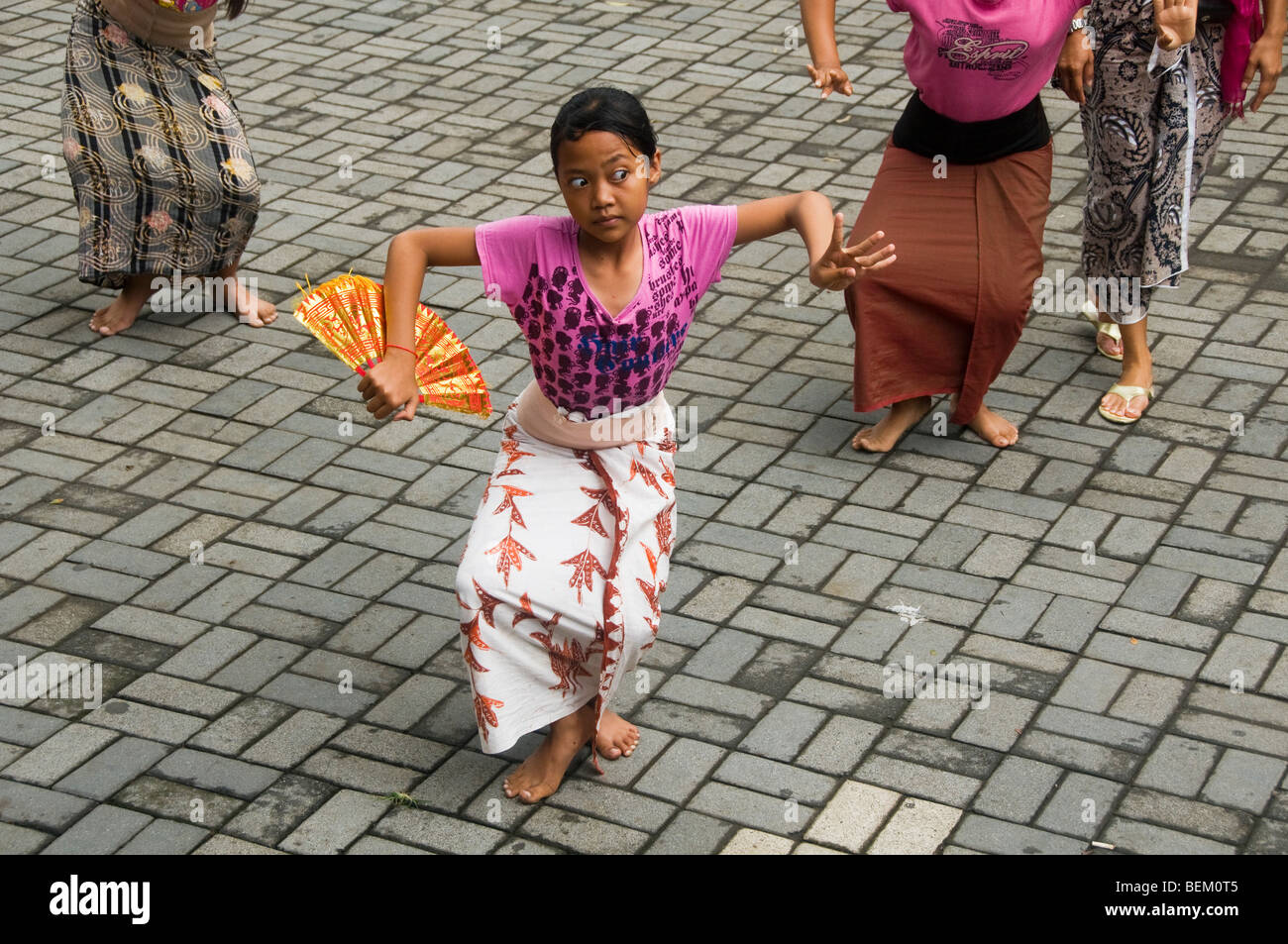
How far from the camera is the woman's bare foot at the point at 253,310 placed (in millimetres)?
6770

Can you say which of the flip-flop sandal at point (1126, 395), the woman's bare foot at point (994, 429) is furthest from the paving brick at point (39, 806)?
the flip-flop sandal at point (1126, 395)

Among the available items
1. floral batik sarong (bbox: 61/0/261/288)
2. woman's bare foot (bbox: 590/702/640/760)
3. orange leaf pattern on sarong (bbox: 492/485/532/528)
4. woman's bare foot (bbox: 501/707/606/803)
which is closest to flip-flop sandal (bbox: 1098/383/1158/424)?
woman's bare foot (bbox: 590/702/640/760)

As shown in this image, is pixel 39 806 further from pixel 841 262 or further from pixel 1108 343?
pixel 1108 343

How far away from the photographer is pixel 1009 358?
655cm

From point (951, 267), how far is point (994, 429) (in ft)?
2.02

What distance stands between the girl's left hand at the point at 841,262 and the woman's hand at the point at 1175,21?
205 cm

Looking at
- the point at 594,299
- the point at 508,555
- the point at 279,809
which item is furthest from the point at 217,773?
the point at 594,299

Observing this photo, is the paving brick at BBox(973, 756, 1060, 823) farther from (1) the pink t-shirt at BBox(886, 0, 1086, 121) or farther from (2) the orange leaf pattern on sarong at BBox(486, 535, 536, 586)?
(1) the pink t-shirt at BBox(886, 0, 1086, 121)

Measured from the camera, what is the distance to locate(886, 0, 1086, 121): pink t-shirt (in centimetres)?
526

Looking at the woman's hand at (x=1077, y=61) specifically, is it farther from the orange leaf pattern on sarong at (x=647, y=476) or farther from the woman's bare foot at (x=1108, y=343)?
the orange leaf pattern on sarong at (x=647, y=476)

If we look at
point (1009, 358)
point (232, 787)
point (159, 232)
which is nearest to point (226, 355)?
point (159, 232)

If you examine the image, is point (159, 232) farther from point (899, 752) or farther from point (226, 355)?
point (899, 752)

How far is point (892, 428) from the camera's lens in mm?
5957

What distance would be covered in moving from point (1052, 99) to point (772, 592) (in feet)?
15.3
